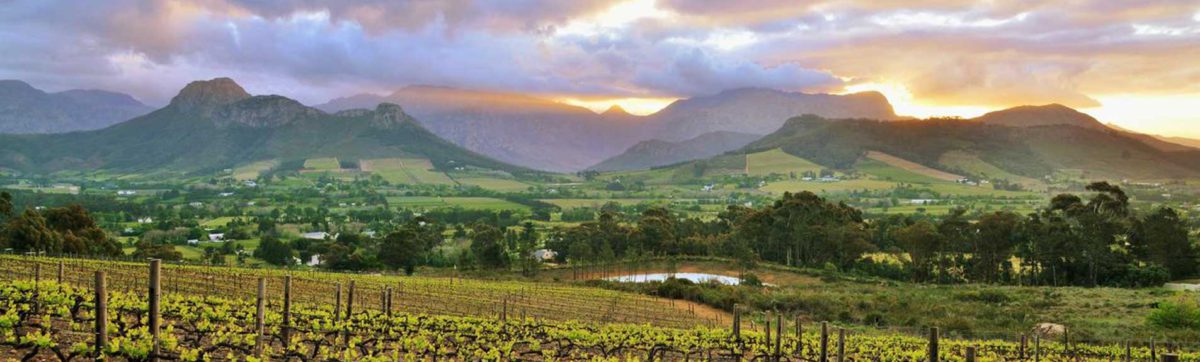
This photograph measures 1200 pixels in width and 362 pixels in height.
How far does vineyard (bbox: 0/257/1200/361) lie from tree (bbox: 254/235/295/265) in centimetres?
3768

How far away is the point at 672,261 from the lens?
70.8 m

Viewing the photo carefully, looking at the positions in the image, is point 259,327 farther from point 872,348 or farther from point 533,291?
point 533,291

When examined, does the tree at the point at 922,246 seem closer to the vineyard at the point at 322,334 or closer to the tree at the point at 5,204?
the vineyard at the point at 322,334

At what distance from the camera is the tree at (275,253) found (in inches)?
2825

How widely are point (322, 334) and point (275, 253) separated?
61.5 metres

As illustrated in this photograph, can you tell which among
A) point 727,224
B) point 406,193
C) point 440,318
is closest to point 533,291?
A: point 440,318

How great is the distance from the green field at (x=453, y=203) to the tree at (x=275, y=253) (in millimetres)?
73768

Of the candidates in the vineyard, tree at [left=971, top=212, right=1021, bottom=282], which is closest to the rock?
the vineyard

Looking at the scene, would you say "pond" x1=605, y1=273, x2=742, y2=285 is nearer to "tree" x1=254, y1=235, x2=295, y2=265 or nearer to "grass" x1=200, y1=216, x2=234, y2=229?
"tree" x1=254, y1=235, x2=295, y2=265

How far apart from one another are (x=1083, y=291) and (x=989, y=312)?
1196 cm

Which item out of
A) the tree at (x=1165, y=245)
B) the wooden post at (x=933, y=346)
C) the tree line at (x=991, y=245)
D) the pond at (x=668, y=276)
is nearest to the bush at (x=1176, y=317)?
the tree line at (x=991, y=245)

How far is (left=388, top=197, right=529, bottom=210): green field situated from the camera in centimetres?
15212

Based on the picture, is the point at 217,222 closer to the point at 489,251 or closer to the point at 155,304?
the point at 489,251

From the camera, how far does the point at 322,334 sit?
54.1 ft
